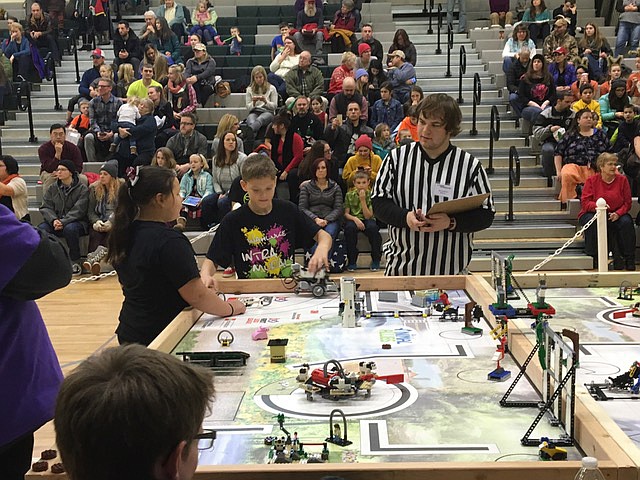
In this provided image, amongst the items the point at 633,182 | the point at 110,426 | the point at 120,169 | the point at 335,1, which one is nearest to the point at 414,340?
the point at 110,426

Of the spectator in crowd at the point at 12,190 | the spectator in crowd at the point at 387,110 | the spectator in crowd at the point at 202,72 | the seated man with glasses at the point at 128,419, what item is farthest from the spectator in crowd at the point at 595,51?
the seated man with glasses at the point at 128,419

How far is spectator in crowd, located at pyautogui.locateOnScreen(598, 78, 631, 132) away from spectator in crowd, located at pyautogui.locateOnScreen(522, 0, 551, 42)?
119 inches

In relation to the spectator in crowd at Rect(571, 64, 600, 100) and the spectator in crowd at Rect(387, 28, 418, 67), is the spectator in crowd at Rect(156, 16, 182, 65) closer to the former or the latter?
the spectator in crowd at Rect(387, 28, 418, 67)

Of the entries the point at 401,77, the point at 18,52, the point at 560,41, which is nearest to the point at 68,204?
the point at 401,77

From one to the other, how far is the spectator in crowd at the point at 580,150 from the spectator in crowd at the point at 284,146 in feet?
9.34

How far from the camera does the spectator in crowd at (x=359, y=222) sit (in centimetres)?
929

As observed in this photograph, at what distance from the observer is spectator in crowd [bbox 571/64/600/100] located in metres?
11.0

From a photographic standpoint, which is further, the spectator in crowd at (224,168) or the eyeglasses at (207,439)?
the spectator in crowd at (224,168)

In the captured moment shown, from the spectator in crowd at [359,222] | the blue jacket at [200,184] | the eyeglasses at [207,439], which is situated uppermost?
the eyeglasses at [207,439]

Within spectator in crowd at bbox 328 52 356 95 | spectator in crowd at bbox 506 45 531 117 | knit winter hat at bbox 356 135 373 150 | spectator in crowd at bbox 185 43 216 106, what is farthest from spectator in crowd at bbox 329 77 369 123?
spectator in crowd at bbox 506 45 531 117

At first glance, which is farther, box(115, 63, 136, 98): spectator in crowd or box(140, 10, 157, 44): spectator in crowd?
box(140, 10, 157, 44): spectator in crowd

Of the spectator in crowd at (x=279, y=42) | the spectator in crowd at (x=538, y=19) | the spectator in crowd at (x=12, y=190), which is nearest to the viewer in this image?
the spectator in crowd at (x=12, y=190)

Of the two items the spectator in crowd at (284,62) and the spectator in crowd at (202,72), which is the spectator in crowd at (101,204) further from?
the spectator in crowd at (284,62)

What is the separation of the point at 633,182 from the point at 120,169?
564 cm
